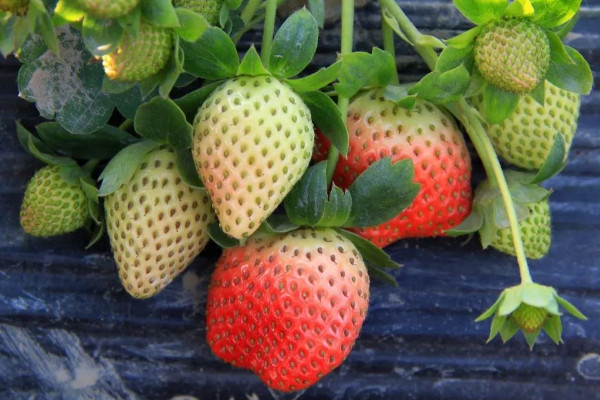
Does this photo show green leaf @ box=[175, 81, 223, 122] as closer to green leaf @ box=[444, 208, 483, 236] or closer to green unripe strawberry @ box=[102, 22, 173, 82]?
green unripe strawberry @ box=[102, 22, 173, 82]

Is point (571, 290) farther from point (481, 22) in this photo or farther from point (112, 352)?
point (112, 352)

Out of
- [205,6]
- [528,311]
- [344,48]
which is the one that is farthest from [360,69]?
[528,311]

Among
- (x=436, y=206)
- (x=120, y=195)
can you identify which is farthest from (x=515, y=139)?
(x=120, y=195)

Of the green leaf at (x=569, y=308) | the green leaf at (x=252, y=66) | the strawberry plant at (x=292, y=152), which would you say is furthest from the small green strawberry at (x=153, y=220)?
the green leaf at (x=569, y=308)

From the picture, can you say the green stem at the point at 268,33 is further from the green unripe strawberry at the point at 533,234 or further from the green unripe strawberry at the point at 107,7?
the green unripe strawberry at the point at 533,234

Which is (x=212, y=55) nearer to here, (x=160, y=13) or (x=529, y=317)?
(x=160, y=13)

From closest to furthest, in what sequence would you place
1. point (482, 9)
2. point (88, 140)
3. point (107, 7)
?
point (107, 7)
point (482, 9)
point (88, 140)

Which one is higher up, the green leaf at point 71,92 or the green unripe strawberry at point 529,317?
the green leaf at point 71,92
